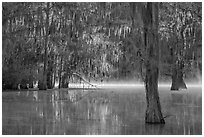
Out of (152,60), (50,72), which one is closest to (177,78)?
(50,72)

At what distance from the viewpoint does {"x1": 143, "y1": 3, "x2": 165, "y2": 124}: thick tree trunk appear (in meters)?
12.9

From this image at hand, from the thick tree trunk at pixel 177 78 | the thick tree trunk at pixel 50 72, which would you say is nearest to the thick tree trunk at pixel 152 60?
the thick tree trunk at pixel 177 78

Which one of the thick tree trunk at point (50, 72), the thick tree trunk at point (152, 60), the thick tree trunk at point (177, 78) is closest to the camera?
the thick tree trunk at point (152, 60)

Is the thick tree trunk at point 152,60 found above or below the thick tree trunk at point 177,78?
above

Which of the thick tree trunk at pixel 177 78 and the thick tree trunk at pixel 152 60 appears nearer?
the thick tree trunk at pixel 152 60

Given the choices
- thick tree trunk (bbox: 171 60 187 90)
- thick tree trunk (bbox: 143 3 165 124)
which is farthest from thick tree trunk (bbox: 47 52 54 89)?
thick tree trunk (bbox: 143 3 165 124)

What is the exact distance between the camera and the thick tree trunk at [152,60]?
1291 cm

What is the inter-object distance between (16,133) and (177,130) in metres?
4.90

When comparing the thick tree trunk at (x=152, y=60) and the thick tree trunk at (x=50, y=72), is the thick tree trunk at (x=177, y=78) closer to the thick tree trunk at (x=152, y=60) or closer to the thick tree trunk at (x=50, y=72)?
the thick tree trunk at (x=50, y=72)

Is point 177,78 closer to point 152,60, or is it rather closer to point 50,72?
point 50,72

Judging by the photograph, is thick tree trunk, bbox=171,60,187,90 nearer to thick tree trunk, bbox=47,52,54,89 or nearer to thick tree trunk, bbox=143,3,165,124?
thick tree trunk, bbox=47,52,54,89

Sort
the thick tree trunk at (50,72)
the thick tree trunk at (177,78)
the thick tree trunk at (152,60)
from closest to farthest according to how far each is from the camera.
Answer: the thick tree trunk at (152,60), the thick tree trunk at (177,78), the thick tree trunk at (50,72)

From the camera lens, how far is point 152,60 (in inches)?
507

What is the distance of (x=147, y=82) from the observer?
1316 centimetres
